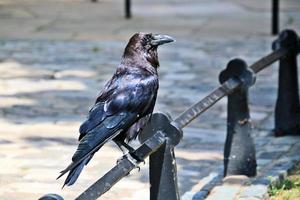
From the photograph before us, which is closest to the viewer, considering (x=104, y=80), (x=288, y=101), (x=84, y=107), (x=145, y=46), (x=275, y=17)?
(x=145, y=46)

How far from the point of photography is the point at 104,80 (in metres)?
10.4

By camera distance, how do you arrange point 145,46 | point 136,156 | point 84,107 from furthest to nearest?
point 84,107, point 145,46, point 136,156

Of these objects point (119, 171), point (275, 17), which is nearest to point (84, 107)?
point (119, 171)

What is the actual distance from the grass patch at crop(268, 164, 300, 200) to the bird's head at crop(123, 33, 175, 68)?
1.51 metres

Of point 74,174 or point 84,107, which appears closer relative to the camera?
point 74,174

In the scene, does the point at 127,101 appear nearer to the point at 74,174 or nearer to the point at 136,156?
the point at 136,156

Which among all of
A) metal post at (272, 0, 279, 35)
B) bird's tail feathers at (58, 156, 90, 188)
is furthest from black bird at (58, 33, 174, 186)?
metal post at (272, 0, 279, 35)

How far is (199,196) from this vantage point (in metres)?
6.28

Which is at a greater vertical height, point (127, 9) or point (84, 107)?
point (84, 107)

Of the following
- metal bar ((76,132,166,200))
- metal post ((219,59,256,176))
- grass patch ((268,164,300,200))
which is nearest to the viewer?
metal bar ((76,132,166,200))

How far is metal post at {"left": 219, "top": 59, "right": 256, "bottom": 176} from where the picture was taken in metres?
6.69

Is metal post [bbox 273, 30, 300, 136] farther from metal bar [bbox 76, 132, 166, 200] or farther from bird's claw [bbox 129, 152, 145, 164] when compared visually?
bird's claw [bbox 129, 152, 145, 164]

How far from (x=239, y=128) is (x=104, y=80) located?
3868mm

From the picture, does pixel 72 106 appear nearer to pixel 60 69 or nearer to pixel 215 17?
pixel 60 69
